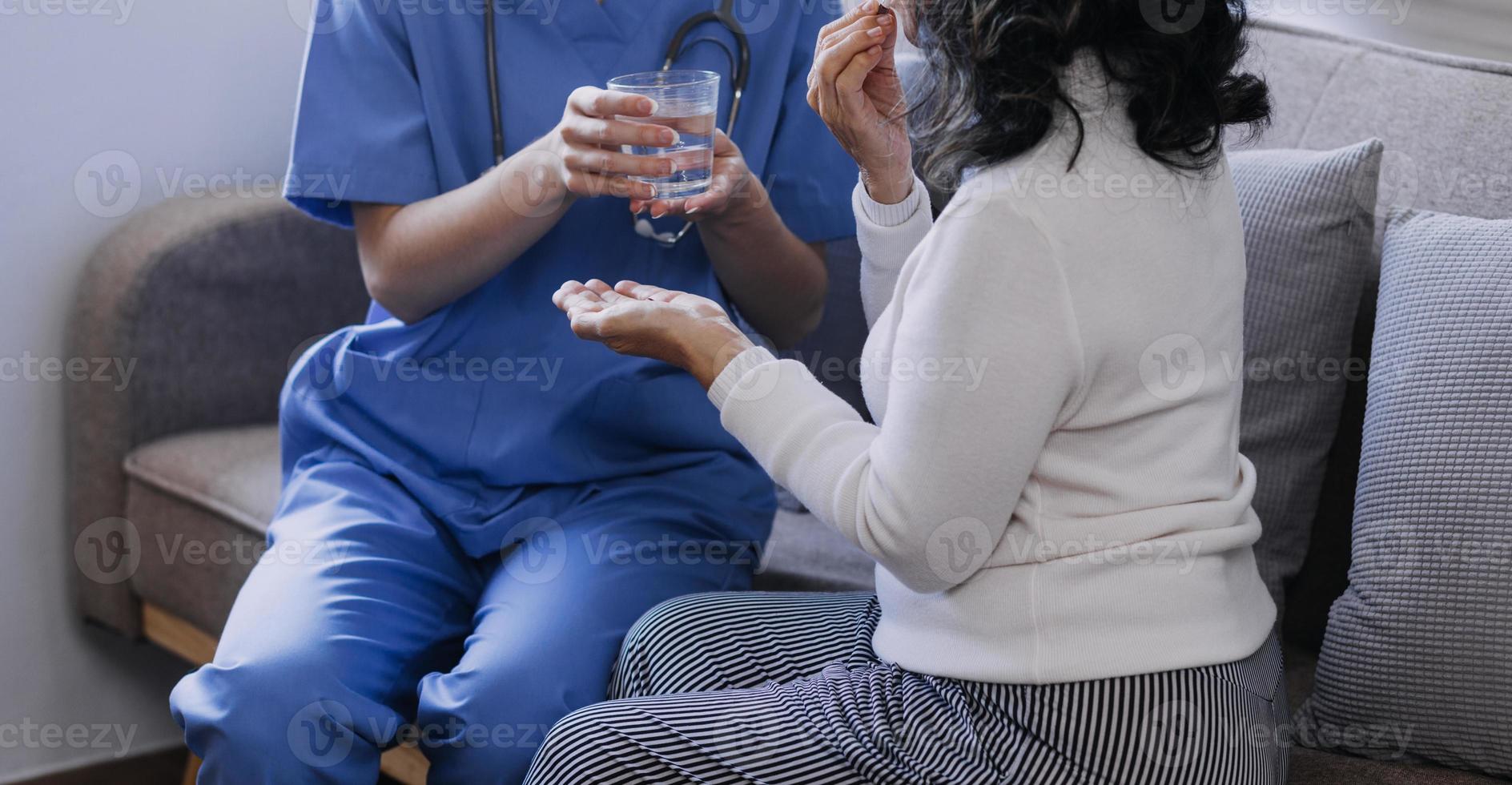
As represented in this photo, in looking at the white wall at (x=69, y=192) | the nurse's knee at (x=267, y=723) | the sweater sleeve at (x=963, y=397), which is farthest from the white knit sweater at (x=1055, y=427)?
the white wall at (x=69, y=192)

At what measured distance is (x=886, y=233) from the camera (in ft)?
3.52

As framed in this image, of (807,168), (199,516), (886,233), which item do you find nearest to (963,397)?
(886,233)

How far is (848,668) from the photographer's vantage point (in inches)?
37.5

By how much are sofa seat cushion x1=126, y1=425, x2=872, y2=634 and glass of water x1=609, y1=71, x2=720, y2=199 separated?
0.45 meters

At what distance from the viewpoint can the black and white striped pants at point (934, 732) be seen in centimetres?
81

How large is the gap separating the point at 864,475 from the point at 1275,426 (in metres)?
0.52

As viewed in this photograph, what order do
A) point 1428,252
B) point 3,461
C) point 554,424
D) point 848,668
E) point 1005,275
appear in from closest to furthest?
point 1005,275
point 848,668
point 1428,252
point 554,424
point 3,461

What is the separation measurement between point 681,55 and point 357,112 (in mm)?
294

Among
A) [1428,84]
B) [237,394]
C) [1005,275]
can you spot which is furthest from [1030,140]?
[237,394]

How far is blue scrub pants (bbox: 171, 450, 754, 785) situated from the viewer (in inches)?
39.0

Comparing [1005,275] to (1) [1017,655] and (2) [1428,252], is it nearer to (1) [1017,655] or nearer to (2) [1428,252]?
(1) [1017,655]

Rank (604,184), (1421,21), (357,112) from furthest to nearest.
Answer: (1421,21)
(357,112)
(604,184)

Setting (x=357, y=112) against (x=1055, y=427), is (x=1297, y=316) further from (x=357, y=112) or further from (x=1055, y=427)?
(x=357, y=112)

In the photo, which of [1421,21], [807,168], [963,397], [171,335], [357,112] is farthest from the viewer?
[171,335]
